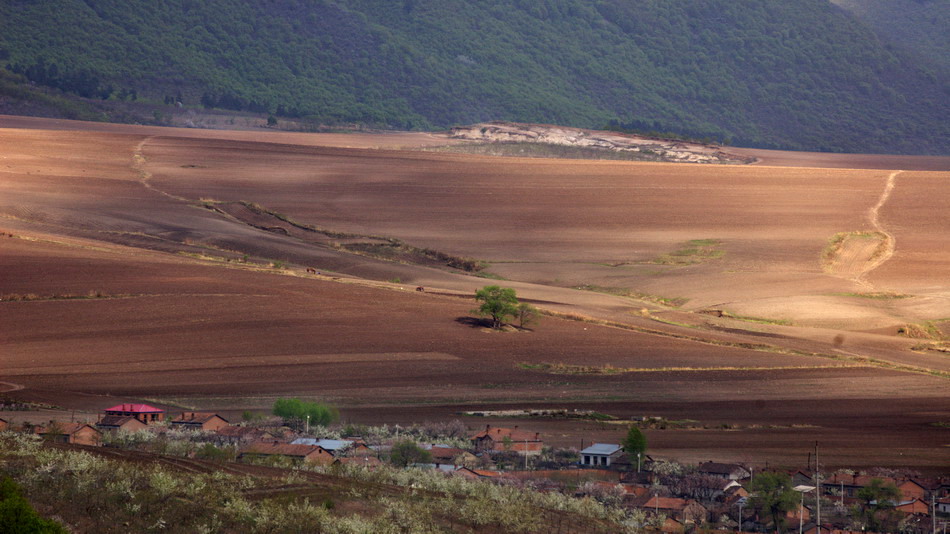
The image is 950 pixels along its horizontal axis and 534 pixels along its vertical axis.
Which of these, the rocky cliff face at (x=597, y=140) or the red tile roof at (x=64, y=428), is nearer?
the red tile roof at (x=64, y=428)

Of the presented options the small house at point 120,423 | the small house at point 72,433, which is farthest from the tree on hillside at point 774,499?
the small house at point 120,423

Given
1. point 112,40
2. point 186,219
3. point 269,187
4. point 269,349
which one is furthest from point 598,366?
point 112,40

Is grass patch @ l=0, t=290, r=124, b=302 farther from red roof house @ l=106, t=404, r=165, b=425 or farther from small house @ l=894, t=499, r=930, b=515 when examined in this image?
small house @ l=894, t=499, r=930, b=515

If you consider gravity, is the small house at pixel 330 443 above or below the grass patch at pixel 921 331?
below

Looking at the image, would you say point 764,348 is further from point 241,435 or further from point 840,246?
point 241,435

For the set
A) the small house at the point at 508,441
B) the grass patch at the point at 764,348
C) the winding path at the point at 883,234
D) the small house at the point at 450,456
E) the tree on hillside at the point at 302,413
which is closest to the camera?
the small house at the point at 450,456

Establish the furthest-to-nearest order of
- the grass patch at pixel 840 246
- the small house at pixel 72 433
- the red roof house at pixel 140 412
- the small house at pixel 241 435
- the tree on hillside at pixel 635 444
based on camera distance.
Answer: the grass patch at pixel 840 246, the red roof house at pixel 140 412, the tree on hillside at pixel 635 444, the small house at pixel 241 435, the small house at pixel 72 433

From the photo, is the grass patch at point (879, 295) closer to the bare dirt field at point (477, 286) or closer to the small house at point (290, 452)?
the bare dirt field at point (477, 286)
